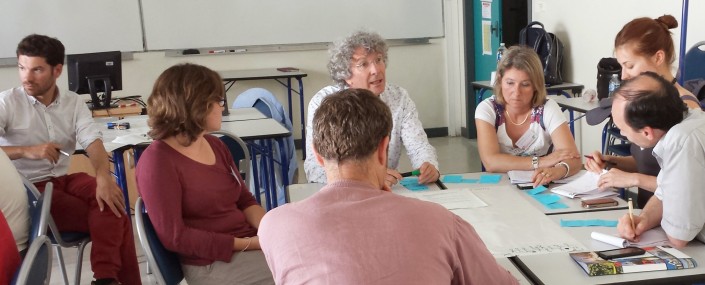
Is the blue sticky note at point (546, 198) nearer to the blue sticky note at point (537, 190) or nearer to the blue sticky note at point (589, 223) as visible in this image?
the blue sticky note at point (537, 190)

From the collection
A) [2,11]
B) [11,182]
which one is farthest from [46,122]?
[2,11]

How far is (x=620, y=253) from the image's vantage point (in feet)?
4.93

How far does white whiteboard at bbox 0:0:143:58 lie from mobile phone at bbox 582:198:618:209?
5.08 metres

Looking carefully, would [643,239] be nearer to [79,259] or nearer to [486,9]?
[79,259]

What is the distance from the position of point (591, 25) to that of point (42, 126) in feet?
12.0

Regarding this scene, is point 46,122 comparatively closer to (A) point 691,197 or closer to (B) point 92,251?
(B) point 92,251

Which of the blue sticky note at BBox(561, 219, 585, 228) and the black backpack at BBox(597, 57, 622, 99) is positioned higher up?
the black backpack at BBox(597, 57, 622, 99)

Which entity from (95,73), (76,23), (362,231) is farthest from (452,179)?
(76,23)

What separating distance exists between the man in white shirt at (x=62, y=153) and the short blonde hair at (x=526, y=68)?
1672 millimetres

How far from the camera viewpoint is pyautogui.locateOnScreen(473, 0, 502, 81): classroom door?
6018 millimetres

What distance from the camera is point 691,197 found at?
154 centimetres

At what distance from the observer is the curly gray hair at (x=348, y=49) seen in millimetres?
2705

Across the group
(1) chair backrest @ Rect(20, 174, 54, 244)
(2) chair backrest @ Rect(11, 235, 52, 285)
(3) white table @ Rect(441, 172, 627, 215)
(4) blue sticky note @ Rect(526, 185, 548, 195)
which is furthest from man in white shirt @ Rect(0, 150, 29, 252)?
(4) blue sticky note @ Rect(526, 185, 548, 195)

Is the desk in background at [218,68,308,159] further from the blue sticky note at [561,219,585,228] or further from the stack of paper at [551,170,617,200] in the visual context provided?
the blue sticky note at [561,219,585,228]
